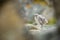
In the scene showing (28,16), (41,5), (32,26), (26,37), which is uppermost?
(41,5)

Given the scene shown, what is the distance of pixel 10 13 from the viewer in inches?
56.5

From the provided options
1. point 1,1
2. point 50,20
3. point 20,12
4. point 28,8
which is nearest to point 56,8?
point 50,20

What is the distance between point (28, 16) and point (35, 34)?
233 millimetres

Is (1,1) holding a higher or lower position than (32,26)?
higher

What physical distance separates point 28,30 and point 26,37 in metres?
0.09

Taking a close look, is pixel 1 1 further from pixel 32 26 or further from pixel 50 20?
pixel 50 20

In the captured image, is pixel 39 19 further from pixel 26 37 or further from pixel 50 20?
pixel 26 37

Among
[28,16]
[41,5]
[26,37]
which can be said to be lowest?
[26,37]

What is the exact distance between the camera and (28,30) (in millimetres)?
1402

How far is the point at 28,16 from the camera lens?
1410mm

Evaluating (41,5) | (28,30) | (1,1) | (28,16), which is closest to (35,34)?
(28,30)

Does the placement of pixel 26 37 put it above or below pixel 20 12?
below

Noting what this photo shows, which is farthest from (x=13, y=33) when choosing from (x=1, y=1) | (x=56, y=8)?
(x=56, y=8)

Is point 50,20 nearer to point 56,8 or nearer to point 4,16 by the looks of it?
point 56,8
